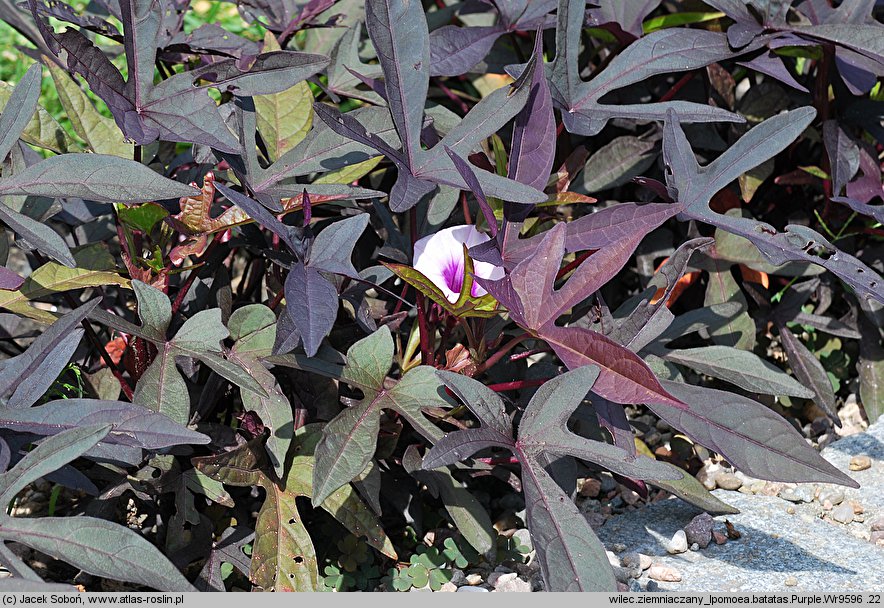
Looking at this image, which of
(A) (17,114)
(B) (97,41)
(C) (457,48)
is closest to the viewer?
(A) (17,114)

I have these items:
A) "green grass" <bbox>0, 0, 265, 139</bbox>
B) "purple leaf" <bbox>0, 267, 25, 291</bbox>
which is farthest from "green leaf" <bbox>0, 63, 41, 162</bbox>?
"green grass" <bbox>0, 0, 265, 139</bbox>

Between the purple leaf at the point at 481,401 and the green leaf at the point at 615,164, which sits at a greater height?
the green leaf at the point at 615,164

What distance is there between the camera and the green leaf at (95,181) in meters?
1.08

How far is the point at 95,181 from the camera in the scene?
1.09 metres

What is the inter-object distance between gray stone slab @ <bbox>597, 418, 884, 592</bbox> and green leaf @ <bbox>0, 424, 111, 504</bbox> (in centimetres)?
82

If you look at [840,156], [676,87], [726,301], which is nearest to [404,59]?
[676,87]

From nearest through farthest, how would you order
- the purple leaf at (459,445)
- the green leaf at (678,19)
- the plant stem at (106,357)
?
the purple leaf at (459,445) < the plant stem at (106,357) < the green leaf at (678,19)

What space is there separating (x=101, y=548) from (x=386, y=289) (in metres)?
0.61

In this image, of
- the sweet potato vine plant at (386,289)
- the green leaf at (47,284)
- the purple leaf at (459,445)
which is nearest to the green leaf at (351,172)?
the sweet potato vine plant at (386,289)

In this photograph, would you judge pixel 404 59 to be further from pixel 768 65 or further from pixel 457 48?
pixel 768 65

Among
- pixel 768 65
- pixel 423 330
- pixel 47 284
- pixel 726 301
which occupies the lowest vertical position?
pixel 726 301

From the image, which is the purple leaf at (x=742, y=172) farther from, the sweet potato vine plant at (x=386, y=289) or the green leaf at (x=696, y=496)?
the green leaf at (x=696, y=496)

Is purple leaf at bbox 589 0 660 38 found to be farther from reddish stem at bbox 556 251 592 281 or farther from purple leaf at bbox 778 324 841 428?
purple leaf at bbox 778 324 841 428

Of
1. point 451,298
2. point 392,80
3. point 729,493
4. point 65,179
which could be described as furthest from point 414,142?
point 729,493
